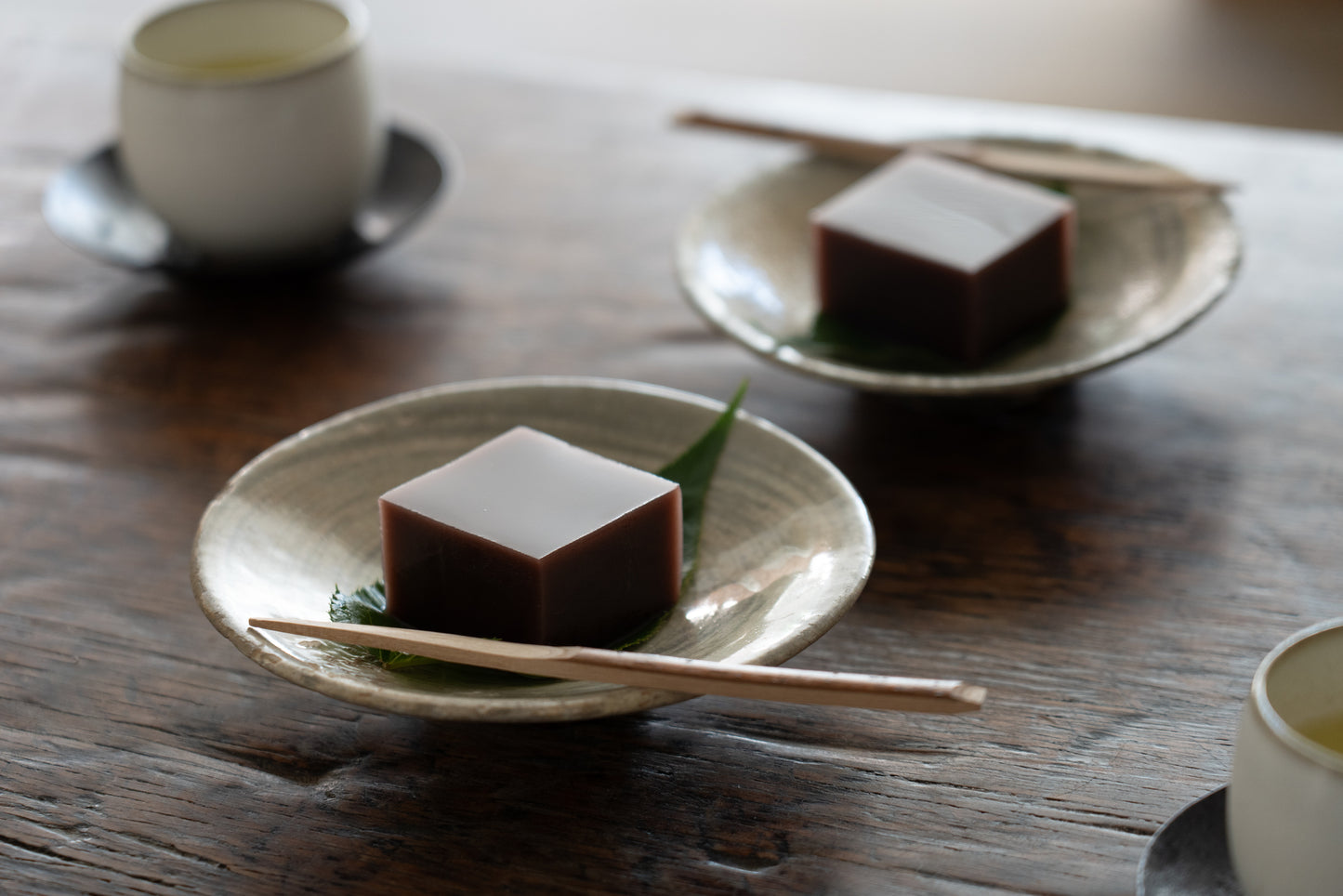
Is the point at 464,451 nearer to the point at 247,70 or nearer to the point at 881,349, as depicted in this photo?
the point at 881,349

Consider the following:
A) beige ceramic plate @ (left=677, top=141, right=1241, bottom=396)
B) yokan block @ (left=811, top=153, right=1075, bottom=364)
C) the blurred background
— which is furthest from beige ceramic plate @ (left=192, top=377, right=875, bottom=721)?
the blurred background

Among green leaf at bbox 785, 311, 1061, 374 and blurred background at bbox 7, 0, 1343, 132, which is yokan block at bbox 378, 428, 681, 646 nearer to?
green leaf at bbox 785, 311, 1061, 374

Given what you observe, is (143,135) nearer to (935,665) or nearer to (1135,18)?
(935,665)

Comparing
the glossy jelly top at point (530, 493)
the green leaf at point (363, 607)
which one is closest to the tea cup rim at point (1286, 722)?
the glossy jelly top at point (530, 493)

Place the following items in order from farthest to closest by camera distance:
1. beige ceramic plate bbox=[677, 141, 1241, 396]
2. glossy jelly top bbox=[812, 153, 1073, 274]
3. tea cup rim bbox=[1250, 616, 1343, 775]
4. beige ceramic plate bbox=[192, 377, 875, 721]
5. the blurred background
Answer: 1. the blurred background
2. glossy jelly top bbox=[812, 153, 1073, 274]
3. beige ceramic plate bbox=[677, 141, 1241, 396]
4. beige ceramic plate bbox=[192, 377, 875, 721]
5. tea cup rim bbox=[1250, 616, 1343, 775]

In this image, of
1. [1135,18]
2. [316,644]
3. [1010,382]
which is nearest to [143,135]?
[316,644]

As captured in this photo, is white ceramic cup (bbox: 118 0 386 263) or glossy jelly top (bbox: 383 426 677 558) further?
white ceramic cup (bbox: 118 0 386 263)
